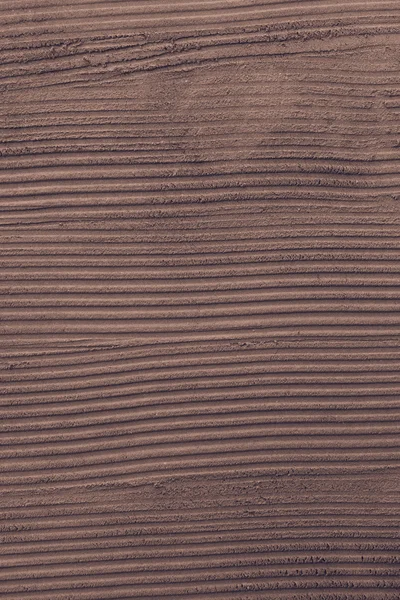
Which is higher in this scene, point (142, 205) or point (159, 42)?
point (159, 42)

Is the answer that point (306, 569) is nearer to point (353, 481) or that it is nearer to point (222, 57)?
point (353, 481)

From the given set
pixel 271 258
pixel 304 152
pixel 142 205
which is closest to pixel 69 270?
pixel 142 205

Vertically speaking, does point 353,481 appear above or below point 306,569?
above

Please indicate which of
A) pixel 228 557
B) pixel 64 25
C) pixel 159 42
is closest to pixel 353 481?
pixel 228 557

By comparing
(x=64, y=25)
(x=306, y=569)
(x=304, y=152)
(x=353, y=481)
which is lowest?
(x=306, y=569)

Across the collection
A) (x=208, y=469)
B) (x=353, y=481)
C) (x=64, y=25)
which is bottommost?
(x=353, y=481)

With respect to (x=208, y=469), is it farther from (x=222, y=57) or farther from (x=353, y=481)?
(x=222, y=57)
